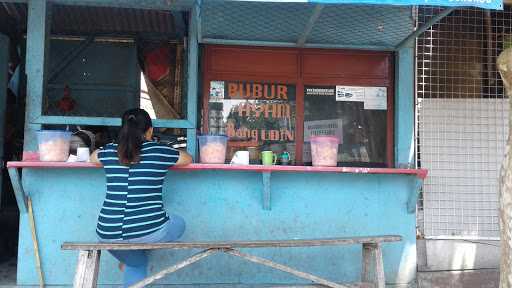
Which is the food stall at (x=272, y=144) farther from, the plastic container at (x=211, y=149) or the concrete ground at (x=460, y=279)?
the concrete ground at (x=460, y=279)

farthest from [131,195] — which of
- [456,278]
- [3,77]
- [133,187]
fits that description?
[456,278]

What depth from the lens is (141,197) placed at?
3.24 metres

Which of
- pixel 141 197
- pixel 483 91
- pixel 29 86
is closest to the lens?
pixel 141 197

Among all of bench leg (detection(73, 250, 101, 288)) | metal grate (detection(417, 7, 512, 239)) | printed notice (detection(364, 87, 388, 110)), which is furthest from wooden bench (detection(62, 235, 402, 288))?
printed notice (detection(364, 87, 388, 110))

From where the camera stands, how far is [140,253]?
337cm

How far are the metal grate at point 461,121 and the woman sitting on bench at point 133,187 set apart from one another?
2721mm

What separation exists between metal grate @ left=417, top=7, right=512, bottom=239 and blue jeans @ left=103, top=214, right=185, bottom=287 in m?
2.54

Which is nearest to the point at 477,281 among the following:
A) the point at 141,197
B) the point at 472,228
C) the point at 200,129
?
the point at 472,228

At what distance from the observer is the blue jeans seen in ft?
10.8

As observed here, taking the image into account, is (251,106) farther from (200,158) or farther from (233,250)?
(233,250)

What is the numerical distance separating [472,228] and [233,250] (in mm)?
2679

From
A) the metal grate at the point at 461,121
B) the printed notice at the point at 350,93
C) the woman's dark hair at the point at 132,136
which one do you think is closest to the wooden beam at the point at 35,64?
the woman's dark hair at the point at 132,136

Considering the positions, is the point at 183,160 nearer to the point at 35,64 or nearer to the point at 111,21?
the point at 35,64

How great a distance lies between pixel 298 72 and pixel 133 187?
6.80 ft
